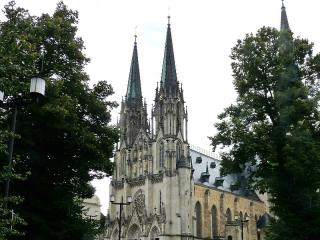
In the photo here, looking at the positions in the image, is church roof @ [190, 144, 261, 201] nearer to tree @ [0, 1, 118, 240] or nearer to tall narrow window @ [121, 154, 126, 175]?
tall narrow window @ [121, 154, 126, 175]

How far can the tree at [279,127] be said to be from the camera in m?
22.5

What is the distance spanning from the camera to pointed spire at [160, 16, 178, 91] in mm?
64812

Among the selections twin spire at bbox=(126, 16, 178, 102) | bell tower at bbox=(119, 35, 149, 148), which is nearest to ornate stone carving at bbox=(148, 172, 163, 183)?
bell tower at bbox=(119, 35, 149, 148)

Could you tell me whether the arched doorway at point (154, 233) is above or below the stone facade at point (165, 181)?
below

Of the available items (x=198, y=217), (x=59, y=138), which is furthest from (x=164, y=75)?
(x=59, y=138)

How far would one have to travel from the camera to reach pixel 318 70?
2520 cm

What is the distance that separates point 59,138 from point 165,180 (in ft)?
126

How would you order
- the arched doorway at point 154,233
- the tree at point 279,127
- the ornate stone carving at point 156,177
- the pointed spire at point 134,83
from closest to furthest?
the tree at point 279,127, the arched doorway at point 154,233, the ornate stone carving at point 156,177, the pointed spire at point 134,83

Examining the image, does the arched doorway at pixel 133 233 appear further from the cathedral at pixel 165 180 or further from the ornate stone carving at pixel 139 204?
the ornate stone carving at pixel 139 204

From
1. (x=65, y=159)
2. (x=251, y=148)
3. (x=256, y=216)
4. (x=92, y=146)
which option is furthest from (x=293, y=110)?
(x=256, y=216)

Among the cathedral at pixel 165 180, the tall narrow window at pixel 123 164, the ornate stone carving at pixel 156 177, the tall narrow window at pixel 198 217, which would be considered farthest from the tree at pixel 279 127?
the tall narrow window at pixel 123 164

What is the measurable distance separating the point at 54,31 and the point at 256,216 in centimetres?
6165

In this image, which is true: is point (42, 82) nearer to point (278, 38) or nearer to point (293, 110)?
point (293, 110)

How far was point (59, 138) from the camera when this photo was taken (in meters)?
22.2
